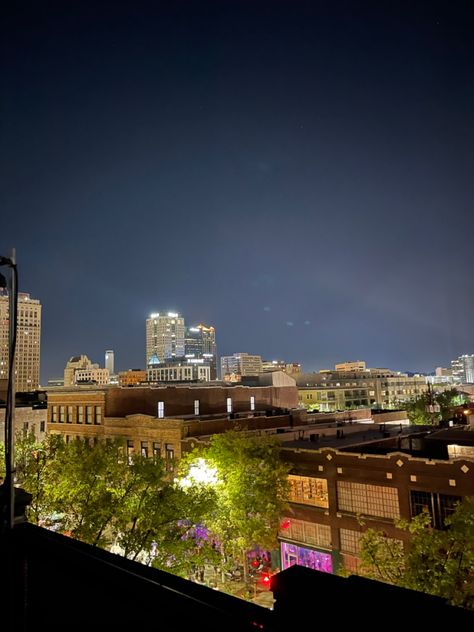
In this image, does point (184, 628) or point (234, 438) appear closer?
point (184, 628)

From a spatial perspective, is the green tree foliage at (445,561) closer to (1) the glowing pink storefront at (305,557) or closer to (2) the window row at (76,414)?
(1) the glowing pink storefront at (305,557)

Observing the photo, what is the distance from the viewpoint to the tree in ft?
103

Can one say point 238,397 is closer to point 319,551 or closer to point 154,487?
point 319,551

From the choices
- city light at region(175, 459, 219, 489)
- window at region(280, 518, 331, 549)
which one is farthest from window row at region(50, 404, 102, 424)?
window at region(280, 518, 331, 549)

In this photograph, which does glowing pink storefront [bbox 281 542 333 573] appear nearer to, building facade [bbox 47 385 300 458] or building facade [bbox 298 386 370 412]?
building facade [bbox 47 385 300 458]

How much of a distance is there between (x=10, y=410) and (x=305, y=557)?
34.0 meters

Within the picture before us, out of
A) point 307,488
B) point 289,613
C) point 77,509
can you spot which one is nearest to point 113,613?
point 289,613

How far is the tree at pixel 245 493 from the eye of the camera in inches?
1240

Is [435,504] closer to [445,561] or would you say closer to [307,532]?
[307,532]

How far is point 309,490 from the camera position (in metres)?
35.4

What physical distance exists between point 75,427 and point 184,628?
61.1 m

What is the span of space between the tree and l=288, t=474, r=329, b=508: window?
157cm

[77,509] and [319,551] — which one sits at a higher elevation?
[77,509]

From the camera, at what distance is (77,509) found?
2812 cm
